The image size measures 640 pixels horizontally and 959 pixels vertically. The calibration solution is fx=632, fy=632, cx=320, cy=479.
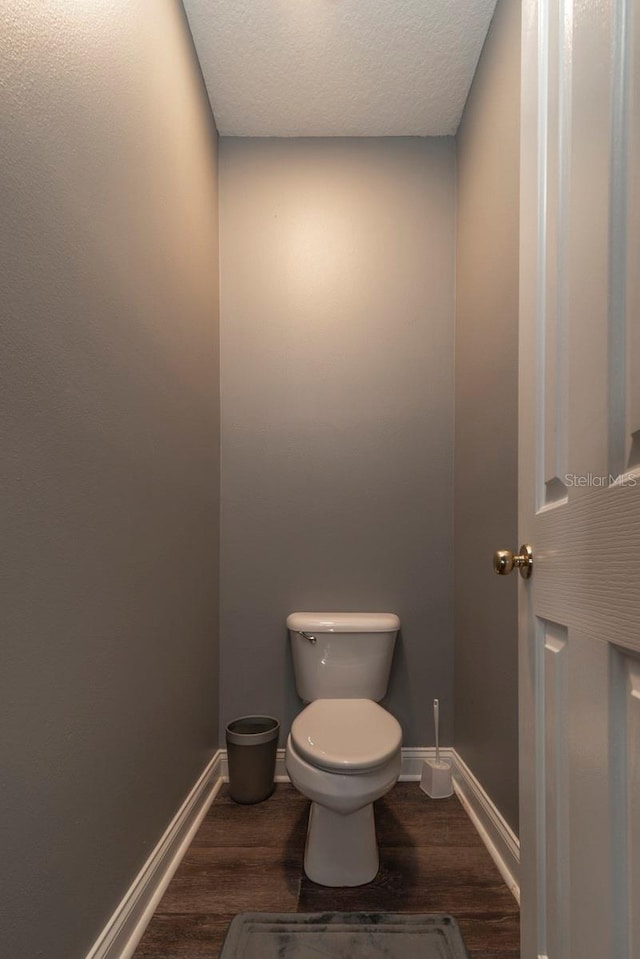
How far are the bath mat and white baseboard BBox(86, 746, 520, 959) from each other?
232mm

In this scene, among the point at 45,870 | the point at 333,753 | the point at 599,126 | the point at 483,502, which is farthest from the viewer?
the point at 483,502

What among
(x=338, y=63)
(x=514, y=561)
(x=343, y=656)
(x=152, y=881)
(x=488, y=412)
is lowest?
(x=152, y=881)

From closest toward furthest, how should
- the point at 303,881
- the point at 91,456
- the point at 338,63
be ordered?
the point at 91,456, the point at 303,881, the point at 338,63

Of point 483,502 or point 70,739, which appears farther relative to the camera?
point 483,502

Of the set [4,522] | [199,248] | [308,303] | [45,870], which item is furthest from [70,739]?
[308,303]

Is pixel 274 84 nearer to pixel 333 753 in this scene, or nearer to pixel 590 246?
pixel 590 246

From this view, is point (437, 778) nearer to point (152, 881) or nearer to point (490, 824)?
point (490, 824)

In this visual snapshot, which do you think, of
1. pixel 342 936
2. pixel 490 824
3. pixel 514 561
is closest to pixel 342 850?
pixel 342 936

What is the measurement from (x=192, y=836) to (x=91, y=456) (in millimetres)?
1439

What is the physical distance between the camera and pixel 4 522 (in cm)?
98

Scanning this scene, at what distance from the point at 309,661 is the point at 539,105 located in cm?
194

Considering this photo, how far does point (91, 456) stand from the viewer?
4.31ft

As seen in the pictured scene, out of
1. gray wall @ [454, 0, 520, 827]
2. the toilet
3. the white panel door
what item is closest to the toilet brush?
gray wall @ [454, 0, 520, 827]

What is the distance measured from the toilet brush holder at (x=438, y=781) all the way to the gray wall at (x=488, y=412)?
0.38ft
